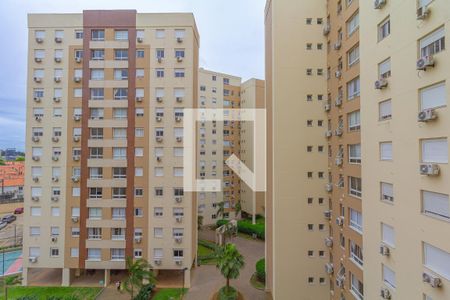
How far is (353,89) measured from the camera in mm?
14500

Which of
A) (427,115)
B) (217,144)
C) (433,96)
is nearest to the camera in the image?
(427,115)

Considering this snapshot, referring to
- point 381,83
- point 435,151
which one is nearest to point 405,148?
point 435,151

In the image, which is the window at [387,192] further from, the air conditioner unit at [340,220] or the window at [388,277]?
the air conditioner unit at [340,220]

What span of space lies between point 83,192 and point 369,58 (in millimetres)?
22710

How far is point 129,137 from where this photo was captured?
74.3ft

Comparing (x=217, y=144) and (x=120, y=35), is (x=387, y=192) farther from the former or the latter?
(x=217, y=144)

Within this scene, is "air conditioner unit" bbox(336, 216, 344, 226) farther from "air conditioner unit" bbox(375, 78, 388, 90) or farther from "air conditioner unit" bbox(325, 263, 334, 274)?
"air conditioner unit" bbox(375, 78, 388, 90)

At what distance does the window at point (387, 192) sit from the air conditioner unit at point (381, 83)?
3.97 meters

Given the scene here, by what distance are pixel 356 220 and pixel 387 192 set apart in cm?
378

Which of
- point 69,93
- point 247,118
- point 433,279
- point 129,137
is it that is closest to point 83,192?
point 129,137

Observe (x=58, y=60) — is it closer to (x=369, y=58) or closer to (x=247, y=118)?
(x=369, y=58)

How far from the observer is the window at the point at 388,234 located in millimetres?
10484

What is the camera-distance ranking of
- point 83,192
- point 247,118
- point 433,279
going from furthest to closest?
point 247,118
point 83,192
point 433,279

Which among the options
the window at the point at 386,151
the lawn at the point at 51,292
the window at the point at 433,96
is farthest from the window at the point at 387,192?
the lawn at the point at 51,292
